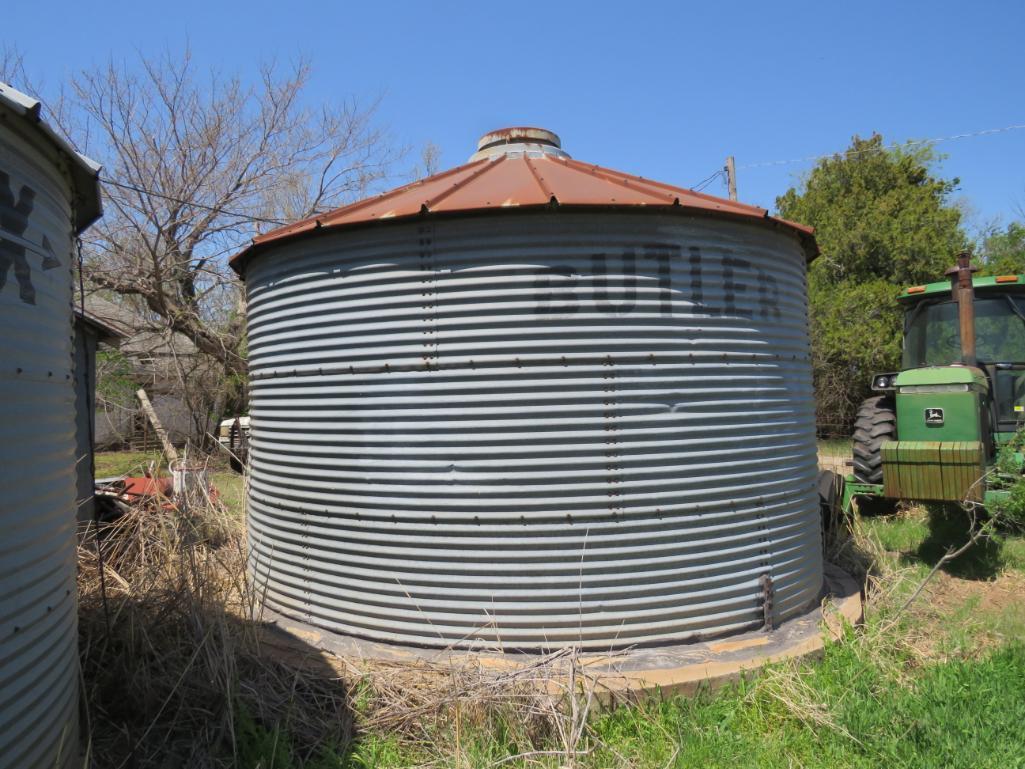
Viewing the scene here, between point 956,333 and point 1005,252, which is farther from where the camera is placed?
point 1005,252

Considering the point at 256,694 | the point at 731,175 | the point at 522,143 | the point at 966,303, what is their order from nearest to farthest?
the point at 256,694, the point at 522,143, the point at 966,303, the point at 731,175

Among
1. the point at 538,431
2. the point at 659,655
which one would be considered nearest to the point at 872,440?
the point at 659,655

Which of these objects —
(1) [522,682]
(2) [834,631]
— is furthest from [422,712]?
(2) [834,631]

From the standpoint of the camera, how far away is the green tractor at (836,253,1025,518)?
7594 millimetres

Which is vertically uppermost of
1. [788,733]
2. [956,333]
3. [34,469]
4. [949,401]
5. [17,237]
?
[17,237]

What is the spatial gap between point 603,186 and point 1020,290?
696 centimetres

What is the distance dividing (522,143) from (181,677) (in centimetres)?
501

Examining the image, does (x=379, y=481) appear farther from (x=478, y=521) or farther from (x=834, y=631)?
(x=834, y=631)

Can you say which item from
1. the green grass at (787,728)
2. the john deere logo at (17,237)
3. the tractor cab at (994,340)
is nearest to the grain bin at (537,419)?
the green grass at (787,728)

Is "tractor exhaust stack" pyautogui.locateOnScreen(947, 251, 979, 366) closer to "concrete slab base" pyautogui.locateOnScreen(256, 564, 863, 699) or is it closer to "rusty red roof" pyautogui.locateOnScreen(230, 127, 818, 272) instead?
"rusty red roof" pyautogui.locateOnScreen(230, 127, 818, 272)

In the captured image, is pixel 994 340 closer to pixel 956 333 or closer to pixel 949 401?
pixel 956 333

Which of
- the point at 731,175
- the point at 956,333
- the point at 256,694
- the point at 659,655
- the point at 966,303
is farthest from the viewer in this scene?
the point at 731,175

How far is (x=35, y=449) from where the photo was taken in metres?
3.10

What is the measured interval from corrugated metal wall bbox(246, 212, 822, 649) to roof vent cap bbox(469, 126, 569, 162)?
2.07m
